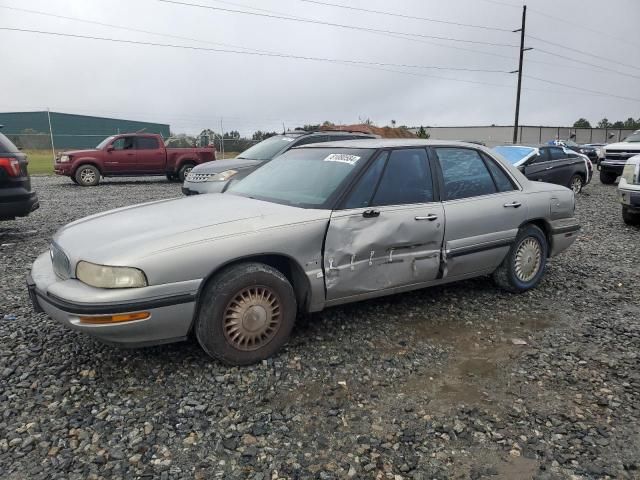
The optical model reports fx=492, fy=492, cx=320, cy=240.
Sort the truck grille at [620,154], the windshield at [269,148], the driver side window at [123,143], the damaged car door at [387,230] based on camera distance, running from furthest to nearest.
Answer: the driver side window at [123,143], the truck grille at [620,154], the windshield at [269,148], the damaged car door at [387,230]

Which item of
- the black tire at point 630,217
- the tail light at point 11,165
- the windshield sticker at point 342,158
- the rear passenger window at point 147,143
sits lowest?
the black tire at point 630,217

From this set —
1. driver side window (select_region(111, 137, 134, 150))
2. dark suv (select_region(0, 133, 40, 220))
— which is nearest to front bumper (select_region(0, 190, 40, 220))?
dark suv (select_region(0, 133, 40, 220))

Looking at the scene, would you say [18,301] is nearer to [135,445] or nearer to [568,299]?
[135,445]

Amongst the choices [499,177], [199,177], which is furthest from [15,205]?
[499,177]

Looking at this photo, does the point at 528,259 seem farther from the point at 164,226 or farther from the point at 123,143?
the point at 123,143

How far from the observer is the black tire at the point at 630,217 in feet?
28.6

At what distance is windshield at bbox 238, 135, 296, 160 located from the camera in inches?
388

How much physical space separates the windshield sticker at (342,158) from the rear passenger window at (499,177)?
1.49 meters

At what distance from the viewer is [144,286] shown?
2869 mm

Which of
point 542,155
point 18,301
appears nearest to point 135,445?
point 18,301

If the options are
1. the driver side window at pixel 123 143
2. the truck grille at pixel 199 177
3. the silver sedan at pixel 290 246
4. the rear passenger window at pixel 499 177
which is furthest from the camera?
the driver side window at pixel 123 143

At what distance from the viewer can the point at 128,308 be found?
9.29 ft

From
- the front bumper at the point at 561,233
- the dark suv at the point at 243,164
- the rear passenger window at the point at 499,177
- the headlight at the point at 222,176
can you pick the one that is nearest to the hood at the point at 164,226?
the rear passenger window at the point at 499,177

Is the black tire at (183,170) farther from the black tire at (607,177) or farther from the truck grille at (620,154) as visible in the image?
the black tire at (607,177)
